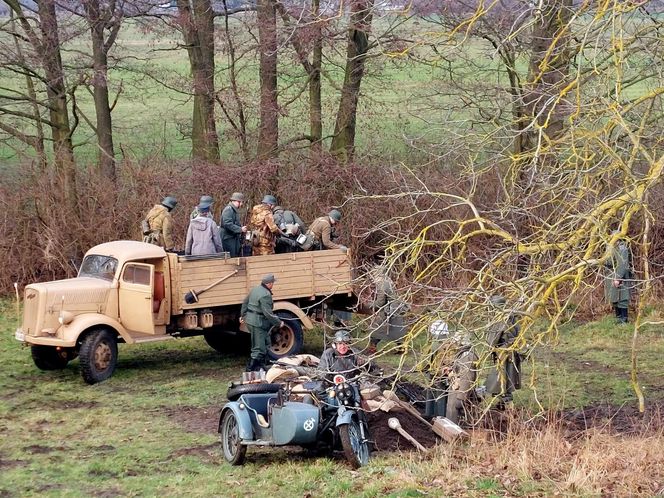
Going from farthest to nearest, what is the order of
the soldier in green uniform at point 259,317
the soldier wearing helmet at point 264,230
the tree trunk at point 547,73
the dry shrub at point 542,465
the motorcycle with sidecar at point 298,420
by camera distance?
the soldier wearing helmet at point 264,230 → the soldier in green uniform at point 259,317 → the tree trunk at point 547,73 → the motorcycle with sidecar at point 298,420 → the dry shrub at point 542,465

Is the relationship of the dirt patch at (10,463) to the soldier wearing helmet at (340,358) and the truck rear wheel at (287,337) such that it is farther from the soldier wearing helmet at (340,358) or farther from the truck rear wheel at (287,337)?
the truck rear wheel at (287,337)

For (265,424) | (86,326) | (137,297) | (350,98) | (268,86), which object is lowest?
(265,424)

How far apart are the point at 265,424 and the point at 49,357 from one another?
18.2ft

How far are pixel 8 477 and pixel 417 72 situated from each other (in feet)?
52.2

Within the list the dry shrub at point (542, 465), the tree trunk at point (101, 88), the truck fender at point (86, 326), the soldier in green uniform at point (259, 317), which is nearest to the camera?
the dry shrub at point (542, 465)

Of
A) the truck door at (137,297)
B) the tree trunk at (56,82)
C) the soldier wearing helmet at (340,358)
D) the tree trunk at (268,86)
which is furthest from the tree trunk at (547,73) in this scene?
the tree trunk at (56,82)

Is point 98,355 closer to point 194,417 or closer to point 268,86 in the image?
point 194,417

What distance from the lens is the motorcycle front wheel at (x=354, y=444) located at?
410 inches

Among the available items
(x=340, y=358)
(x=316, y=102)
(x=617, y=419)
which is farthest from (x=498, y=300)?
(x=316, y=102)

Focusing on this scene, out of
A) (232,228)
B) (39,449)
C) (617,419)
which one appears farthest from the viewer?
(232,228)

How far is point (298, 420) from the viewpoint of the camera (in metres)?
10.6

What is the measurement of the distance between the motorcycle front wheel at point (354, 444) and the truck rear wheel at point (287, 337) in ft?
17.1

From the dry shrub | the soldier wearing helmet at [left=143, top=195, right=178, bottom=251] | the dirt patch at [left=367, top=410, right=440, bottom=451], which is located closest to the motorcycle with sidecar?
the dirt patch at [left=367, top=410, right=440, bottom=451]

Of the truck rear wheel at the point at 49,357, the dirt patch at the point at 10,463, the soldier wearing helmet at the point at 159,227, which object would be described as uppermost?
the soldier wearing helmet at the point at 159,227
